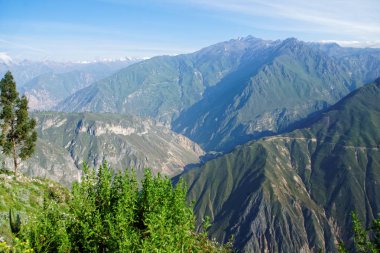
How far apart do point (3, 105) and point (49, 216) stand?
122ft

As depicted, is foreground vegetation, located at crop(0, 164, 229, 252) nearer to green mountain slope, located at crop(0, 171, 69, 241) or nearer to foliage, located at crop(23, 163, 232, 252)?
foliage, located at crop(23, 163, 232, 252)

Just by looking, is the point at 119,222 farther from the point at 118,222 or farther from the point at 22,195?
the point at 22,195

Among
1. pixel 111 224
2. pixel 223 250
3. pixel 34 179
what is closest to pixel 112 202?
pixel 111 224

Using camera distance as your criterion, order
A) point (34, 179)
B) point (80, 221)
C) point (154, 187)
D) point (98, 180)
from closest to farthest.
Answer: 1. point (80, 221)
2. point (154, 187)
3. point (98, 180)
4. point (34, 179)

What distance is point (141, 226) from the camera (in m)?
32.5

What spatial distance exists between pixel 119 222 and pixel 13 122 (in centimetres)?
4458

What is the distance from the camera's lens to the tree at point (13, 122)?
61906 mm

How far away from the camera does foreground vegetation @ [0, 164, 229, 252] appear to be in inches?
1084

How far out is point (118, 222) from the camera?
1117 inches

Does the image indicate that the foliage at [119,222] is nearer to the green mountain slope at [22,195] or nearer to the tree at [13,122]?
the green mountain slope at [22,195]

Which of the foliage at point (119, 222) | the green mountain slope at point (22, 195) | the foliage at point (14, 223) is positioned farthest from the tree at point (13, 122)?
the foliage at point (119, 222)

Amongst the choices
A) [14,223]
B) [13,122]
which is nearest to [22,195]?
[14,223]

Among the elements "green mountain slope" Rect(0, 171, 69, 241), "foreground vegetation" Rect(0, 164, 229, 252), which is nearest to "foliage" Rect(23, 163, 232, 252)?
"foreground vegetation" Rect(0, 164, 229, 252)

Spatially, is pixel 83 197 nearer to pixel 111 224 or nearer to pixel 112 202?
pixel 112 202
